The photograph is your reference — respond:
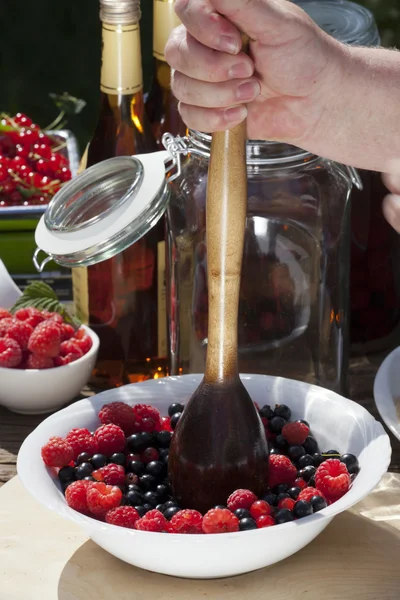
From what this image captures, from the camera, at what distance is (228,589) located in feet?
2.27

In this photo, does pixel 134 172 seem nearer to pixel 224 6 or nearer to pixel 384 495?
pixel 224 6

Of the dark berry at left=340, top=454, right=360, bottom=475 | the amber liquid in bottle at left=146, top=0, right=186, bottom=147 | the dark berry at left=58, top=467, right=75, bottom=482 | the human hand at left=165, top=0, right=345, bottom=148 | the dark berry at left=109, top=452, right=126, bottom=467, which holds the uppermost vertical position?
the human hand at left=165, top=0, right=345, bottom=148

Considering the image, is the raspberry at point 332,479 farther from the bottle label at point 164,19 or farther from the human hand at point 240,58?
the bottle label at point 164,19

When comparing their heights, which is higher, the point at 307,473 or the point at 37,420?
the point at 307,473

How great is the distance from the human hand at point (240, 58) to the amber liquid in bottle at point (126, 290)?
0.96 feet

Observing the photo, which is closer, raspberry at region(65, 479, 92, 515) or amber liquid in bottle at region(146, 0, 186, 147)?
raspberry at region(65, 479, 92, 515)

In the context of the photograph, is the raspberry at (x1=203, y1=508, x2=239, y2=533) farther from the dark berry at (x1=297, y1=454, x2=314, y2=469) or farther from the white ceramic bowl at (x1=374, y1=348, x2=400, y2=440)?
the white ceramic bowl at (x1=374, y1=348, x2=400, y2=440)

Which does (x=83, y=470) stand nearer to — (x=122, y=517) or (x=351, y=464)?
(x=122, y=517)

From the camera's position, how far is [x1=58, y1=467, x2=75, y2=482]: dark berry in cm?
73

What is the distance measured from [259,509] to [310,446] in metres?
0.12

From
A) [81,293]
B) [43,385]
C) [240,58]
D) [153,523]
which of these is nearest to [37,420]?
[43,385]

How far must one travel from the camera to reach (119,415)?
791mm

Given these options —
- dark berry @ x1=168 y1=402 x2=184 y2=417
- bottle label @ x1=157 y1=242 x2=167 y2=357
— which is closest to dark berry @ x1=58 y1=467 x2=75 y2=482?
dark berry @ x1=168 y1=402 x2=184 y2=417

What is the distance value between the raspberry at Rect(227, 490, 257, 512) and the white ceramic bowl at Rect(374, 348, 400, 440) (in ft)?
0.64
